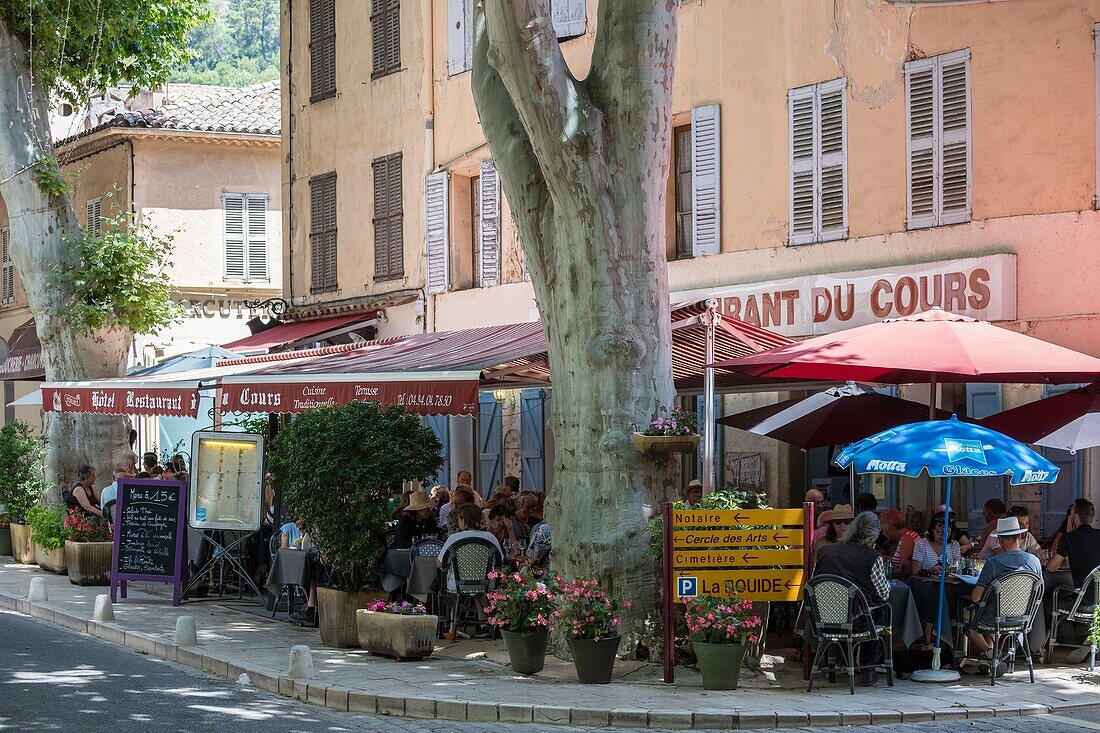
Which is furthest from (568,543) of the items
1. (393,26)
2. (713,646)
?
(393,26)

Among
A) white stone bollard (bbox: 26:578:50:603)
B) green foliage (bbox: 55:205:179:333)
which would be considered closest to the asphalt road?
white stone bollard (bbox: 26:578:50:603)

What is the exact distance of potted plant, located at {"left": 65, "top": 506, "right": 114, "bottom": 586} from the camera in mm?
17219

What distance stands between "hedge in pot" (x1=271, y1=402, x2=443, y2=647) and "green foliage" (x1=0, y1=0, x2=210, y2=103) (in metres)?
9.53

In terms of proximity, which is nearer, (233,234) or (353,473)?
(353,473)

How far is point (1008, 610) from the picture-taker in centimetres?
1045

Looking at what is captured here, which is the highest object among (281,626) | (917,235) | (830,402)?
(917,235)

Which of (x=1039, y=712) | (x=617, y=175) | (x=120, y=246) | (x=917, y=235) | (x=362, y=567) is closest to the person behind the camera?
(x=1039, y=712)

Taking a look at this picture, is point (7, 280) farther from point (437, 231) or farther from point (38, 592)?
point (38, 592)

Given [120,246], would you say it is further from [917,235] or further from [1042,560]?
[1042,560]

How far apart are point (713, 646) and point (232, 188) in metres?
20.9

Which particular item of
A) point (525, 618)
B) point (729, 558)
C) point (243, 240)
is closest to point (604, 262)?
point (729, 558)

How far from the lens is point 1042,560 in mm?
11914

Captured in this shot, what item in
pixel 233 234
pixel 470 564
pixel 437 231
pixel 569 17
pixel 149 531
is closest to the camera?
pixel 470 564

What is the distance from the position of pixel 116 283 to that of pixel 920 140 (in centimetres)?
1088
